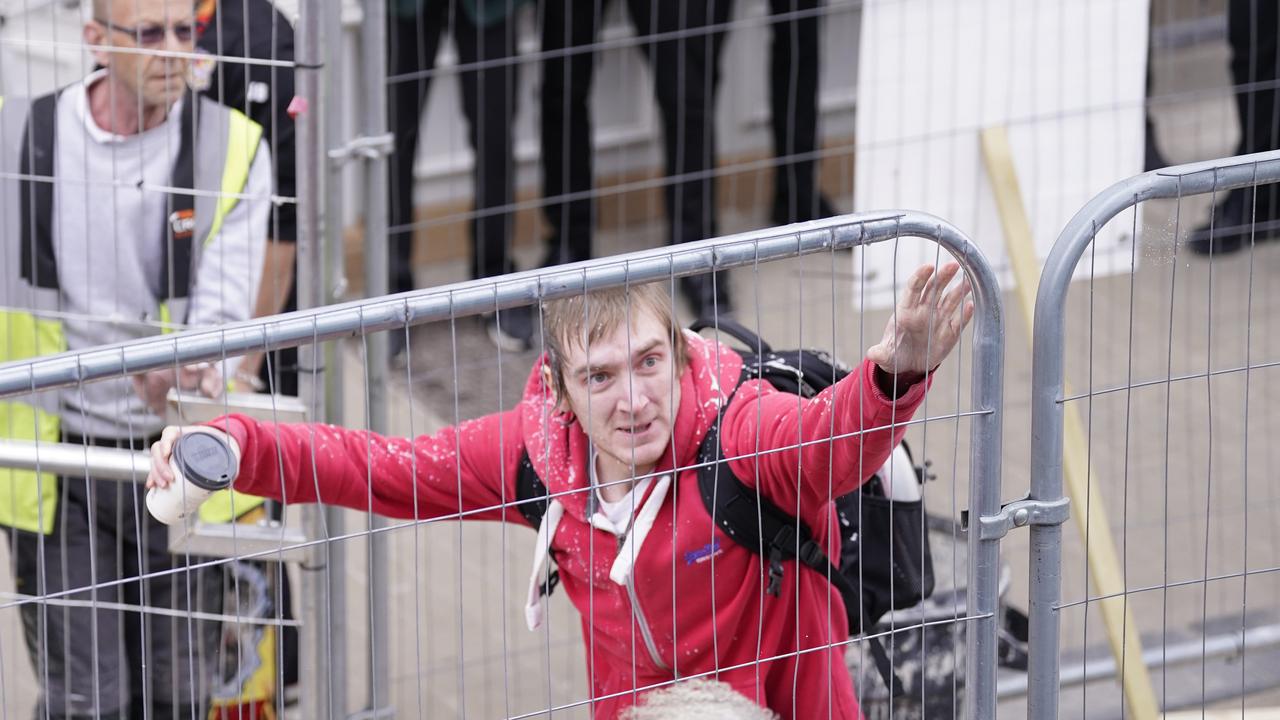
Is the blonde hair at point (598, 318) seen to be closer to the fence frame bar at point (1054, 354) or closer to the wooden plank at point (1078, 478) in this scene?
the fence frame bar at point (1054, 354)

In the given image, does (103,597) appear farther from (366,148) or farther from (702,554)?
(702,554)

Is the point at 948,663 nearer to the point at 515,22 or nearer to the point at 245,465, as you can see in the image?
the point at 245,465

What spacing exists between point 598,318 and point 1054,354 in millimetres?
664

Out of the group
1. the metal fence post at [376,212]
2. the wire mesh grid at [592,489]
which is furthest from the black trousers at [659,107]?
the wire mesh grid at [592,489]

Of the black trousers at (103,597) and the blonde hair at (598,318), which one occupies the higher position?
the blonde hair at (598,318)

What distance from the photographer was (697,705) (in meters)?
2.50

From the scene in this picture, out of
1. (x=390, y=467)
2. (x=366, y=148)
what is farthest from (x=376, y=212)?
(x=390, y=467)

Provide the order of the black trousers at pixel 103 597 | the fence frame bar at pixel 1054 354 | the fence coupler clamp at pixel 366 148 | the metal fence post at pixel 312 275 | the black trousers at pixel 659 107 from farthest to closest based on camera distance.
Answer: the black trousers at pixel 659 107 → the black trousers at pixel 103 597 → the fence coupler clamp at pixel 366 148 → the metal fence post at pixel 312 275 → the fence frame bar at pixel 1054 354

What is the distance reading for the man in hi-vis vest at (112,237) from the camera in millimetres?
3520

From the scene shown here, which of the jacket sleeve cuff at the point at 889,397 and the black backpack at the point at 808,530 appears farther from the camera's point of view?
the black backpack at the point at 808,530

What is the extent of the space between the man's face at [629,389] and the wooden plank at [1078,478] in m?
1.34

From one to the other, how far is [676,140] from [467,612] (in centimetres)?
248

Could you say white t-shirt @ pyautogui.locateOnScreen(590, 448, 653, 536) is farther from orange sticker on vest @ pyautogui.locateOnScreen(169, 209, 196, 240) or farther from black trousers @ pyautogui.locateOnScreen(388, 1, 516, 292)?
black trousers @ pyautogui.locateOnScreen(388, 1, 516, 292)

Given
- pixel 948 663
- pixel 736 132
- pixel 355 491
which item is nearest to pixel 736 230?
pixel 736 132
